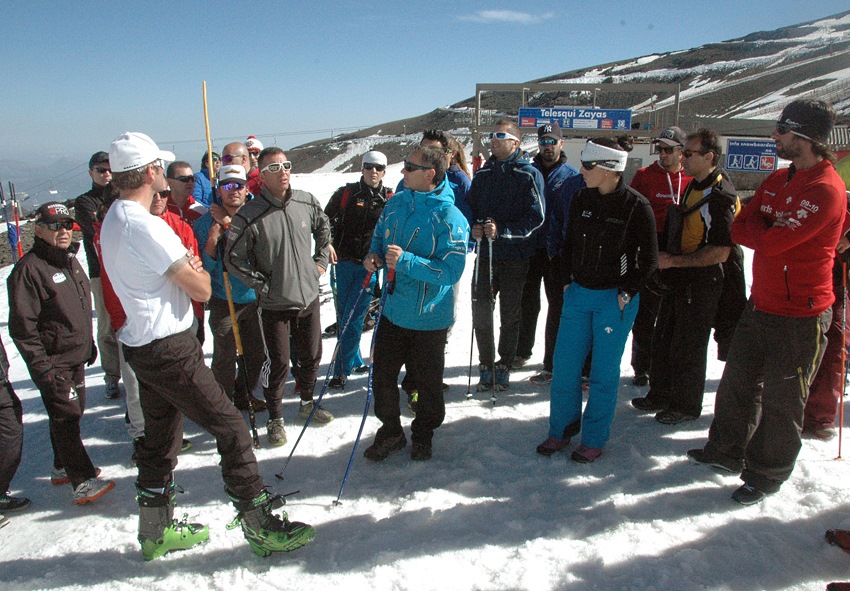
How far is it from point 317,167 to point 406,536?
1649 inches

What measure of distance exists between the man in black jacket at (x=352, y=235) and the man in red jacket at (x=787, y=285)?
3.18m

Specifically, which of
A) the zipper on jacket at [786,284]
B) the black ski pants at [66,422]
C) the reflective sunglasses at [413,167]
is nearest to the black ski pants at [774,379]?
the zipper on jacket at [786,284]

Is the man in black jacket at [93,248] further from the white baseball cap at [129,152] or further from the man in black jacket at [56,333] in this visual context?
the white baseball cap at [129,152]

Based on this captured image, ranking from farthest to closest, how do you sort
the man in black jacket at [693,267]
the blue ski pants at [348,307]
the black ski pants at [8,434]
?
the blue ski pants at [348,307]
the man in black jacket at [693,267]
the black ski pants at [8,434]

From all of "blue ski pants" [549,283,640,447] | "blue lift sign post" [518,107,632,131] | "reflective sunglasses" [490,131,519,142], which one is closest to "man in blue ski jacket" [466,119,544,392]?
"reflective sunglasses" [490,131,519,142]

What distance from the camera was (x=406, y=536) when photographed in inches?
127

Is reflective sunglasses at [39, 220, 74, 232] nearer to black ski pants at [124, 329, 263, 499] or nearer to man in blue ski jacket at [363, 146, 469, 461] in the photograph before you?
black ski pants at [124, 329, 263, 499]

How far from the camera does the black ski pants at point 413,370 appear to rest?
403cm

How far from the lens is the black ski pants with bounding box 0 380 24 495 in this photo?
140 inches

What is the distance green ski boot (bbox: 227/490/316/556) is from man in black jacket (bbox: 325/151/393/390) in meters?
2.46

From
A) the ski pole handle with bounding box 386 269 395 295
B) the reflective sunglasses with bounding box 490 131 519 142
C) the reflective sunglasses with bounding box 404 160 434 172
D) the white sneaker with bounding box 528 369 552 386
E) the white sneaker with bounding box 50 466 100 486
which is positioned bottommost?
the white sneaker with bounding box 50 466 100 486

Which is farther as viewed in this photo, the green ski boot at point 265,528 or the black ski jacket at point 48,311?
the black ski jacket at point 48,311

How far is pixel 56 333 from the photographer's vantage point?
12.5 ft

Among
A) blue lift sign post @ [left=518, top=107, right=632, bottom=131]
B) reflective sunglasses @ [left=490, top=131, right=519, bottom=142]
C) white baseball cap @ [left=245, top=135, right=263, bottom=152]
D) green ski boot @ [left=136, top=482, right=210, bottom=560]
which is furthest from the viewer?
blue lift sign post @ [left=518, top=107, right=632, bottom=131]
